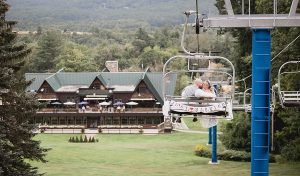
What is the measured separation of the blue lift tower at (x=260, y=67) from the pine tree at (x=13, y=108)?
15.9 m

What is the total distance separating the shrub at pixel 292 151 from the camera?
129 ft

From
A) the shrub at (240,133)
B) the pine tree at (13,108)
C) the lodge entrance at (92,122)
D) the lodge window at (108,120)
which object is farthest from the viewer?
the lodge entrance at (92,122)

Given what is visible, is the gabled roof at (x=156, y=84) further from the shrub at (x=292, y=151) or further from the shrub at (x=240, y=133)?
the shrub at (x=292, y=151)

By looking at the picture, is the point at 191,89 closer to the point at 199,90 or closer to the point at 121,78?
the point at 199,90

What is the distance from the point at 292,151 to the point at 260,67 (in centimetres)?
2628

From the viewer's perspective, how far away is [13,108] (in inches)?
1212

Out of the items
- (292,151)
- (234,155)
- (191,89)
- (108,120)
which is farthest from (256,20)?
(108,120)

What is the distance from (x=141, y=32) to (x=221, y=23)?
142444mm

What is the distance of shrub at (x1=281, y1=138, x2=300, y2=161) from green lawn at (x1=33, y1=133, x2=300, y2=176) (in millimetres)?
617

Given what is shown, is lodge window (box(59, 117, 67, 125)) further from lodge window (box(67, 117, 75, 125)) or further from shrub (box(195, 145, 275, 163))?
shrub (box(195, 145, 275, 163))

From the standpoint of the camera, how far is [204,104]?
16.0m

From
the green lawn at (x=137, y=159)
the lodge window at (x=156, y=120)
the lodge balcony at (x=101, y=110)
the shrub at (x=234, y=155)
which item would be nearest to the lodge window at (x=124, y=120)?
the lodge balcony at (x=101, y=110)

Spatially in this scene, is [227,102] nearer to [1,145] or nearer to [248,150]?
[1,145]

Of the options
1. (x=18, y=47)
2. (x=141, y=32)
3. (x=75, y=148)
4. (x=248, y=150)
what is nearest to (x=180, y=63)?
(x=141, y=32)
